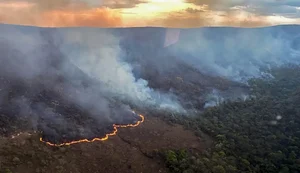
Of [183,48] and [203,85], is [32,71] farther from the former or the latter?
[183,48]

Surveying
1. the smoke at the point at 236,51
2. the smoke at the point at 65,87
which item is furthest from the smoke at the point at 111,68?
the smoke at the point at 236,51

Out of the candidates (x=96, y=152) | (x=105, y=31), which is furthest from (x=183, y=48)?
(x=96, y=152)

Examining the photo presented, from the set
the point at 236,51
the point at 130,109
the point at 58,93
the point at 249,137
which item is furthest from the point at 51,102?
the point at 236,51

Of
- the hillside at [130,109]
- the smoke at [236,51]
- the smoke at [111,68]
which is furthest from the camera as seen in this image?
the smoke at [236,51]

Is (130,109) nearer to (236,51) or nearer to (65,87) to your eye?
(65,87)

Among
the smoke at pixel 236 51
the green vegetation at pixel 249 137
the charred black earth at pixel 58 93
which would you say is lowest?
the smoke at pixel 236 51

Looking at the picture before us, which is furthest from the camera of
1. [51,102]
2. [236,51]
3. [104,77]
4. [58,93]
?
[236,51]

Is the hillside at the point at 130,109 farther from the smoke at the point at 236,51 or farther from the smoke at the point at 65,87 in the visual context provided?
the smoke at the point at 236,51
